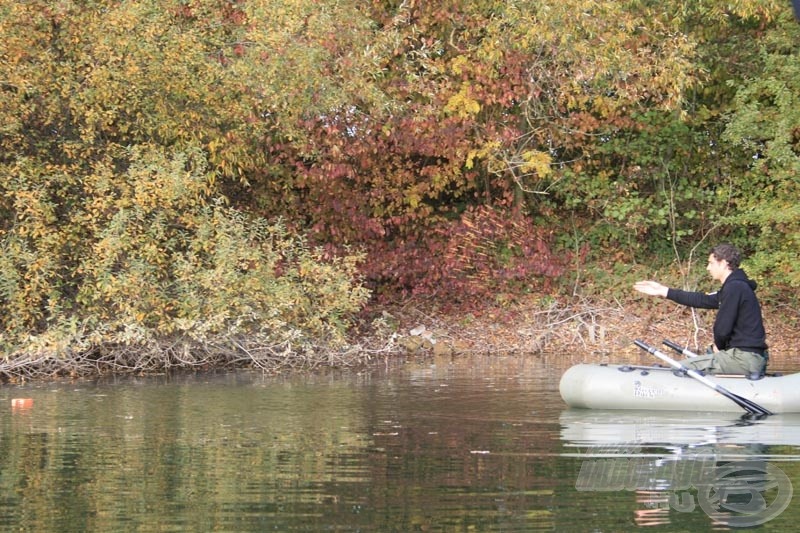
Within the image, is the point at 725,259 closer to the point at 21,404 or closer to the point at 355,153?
the point at 21,404

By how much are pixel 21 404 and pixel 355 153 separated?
772cm

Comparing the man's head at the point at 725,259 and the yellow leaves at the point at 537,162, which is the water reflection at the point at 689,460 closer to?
the man's head at the point at 725,259

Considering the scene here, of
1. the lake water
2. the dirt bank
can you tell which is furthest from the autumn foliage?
the lake water

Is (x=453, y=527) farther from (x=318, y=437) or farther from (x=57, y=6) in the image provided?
(x=57, y=6)

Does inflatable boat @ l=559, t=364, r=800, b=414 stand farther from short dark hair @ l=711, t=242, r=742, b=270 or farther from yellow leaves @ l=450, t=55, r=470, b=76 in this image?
yellow leaves @ l=450, t=55, r=470, b=76

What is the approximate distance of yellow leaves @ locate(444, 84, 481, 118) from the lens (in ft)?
68.5

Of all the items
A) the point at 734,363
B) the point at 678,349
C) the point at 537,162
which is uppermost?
the point at 537,162

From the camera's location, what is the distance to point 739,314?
13531 mm

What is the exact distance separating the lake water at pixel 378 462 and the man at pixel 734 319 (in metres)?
0.64

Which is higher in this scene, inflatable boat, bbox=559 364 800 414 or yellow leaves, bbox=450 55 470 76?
yellow leaves, bbox=450 55 470 76

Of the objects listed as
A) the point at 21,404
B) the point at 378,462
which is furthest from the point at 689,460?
the point at 21,404

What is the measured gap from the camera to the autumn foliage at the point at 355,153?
17.8m

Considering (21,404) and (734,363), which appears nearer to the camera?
(734,363)

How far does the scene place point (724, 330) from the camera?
1362 centimetres
